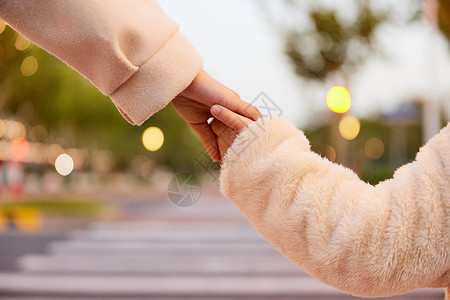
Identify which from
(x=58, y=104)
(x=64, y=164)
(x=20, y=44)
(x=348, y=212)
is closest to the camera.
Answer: (x=348, y=212)

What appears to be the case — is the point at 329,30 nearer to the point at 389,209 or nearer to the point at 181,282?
the point at 181,282

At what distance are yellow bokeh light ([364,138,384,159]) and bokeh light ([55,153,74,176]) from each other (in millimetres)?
44473

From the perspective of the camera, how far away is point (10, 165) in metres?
17.0

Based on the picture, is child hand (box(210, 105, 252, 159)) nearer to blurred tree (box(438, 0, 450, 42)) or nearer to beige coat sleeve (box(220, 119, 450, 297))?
beige coat sleeve (box(220, 119, 450, 297))

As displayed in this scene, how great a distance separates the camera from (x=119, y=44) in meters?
1.18

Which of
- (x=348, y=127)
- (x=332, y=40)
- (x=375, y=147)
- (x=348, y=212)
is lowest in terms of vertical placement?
(x=375, y=147)

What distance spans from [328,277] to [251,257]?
27.4 feet

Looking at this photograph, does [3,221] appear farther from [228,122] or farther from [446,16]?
[228,122]

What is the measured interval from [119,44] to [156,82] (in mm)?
114

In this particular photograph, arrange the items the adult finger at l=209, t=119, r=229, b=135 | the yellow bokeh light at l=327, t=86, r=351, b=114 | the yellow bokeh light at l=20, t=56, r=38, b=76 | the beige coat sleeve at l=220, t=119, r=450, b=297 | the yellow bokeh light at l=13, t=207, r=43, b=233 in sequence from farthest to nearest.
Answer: the yellow bokeh light at l=20, t=56, r=38, b=76 < the yellow bokeh light at l=13, t=207, r=43, b=233 < the yellow bokeh light at l=327, t=86, r=351, b=114 < the adult finger at l=209, t=119, r=229, b=135 < the beige coat sleeve at l=220, t=119, r=450, b=297

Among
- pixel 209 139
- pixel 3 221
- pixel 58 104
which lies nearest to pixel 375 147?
pixel 58 104

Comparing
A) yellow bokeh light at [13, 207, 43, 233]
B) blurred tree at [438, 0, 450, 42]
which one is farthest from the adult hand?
yellow bokeh light at [13, 207, 43, 233]

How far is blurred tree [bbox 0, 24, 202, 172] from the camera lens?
16.5m

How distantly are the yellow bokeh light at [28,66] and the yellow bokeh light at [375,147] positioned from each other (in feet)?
184
